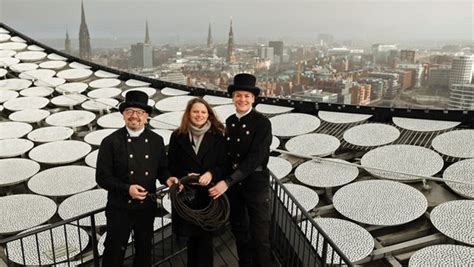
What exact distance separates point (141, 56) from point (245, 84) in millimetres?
14808

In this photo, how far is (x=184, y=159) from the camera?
10.6 feet

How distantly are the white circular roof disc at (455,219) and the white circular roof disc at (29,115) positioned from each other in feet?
29.6

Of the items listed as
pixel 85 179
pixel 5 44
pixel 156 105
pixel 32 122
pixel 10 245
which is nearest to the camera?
pixel 10 245

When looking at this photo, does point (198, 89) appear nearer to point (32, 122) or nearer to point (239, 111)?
point (32, 122)

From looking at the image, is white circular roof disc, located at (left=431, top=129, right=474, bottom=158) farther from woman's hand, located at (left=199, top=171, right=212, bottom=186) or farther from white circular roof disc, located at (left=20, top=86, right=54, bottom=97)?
white circular roof disc, located at (left=20, top=86, right=54, bottom=97)

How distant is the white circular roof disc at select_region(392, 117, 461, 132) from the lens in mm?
7531

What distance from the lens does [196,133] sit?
3158 millimetres

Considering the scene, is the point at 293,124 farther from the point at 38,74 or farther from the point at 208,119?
the point at 38,74

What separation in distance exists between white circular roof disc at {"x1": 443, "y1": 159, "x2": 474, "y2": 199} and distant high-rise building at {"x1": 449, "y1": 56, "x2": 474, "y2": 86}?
26.6ft

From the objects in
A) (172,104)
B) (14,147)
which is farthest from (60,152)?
(172,104)

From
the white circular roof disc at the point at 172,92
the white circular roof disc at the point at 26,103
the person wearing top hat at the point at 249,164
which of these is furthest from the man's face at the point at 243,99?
the white circular roof disc at the point at 26,103

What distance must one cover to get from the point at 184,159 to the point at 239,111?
26.5 inches

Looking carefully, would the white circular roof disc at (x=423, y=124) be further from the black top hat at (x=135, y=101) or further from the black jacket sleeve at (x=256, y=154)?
the black top hat at (x=135, y=101)

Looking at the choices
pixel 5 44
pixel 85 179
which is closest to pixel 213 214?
pixel 85 179
